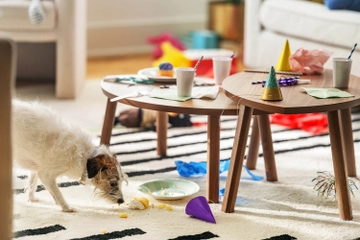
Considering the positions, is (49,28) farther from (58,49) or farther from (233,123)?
(233,123)

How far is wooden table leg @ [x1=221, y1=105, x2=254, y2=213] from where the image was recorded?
206 cm

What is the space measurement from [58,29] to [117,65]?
1133mm

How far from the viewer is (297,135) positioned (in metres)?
3.06

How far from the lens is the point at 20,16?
3443 mm

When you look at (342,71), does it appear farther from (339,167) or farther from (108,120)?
(108,120)

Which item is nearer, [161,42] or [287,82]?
[287,82]

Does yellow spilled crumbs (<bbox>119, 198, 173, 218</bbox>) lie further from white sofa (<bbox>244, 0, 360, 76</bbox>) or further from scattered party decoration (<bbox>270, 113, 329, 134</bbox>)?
white sofa (<bbox>244, 0, 360, 76</bbox>)

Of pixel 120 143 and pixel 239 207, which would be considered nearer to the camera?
pixel 239 207

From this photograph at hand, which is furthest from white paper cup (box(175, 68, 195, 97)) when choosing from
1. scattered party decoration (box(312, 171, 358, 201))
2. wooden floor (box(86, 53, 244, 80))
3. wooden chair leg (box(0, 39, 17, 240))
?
wooden floor (box(86, 53, 244, 80))

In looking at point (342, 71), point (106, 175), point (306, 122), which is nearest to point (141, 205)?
point (106, 175)

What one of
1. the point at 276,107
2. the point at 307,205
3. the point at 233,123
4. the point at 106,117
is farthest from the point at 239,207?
the point at 233,123

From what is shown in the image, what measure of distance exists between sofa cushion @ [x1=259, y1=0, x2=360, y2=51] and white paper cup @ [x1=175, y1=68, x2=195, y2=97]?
1.18 meters

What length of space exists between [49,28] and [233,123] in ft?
3.55

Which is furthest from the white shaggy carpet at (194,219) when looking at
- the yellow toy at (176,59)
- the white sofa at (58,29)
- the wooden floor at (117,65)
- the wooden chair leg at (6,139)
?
the wooden floor at (117,65)
